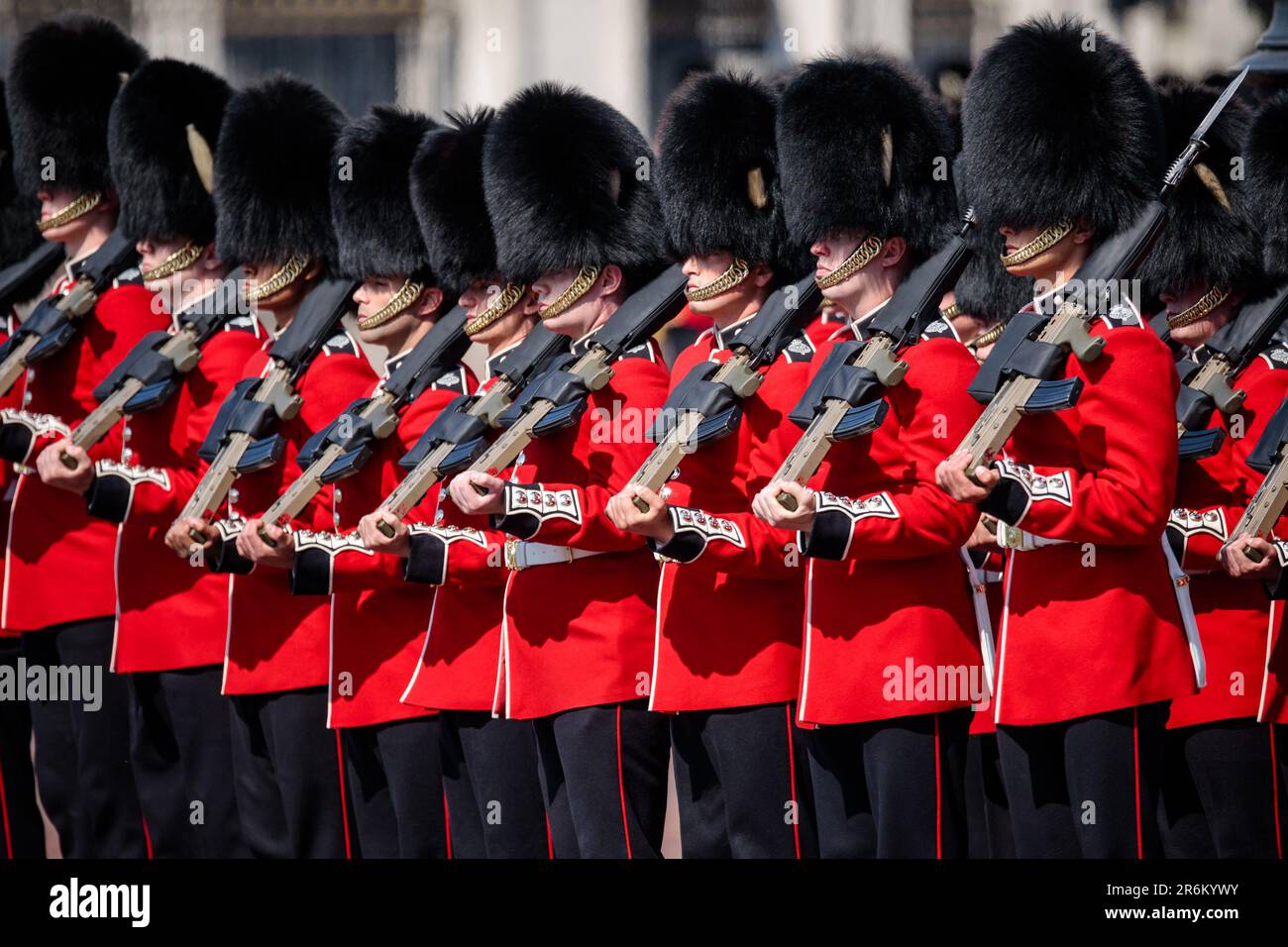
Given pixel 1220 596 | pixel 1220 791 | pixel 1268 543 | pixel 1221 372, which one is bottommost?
pixel 1220 791

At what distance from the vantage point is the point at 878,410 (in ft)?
14.3

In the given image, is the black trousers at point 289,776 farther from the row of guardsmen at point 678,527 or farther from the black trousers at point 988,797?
the black trousers at point 988,797

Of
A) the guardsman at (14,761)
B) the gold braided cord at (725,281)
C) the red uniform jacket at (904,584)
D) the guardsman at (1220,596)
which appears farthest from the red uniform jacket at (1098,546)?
the guardsman at (14,761)

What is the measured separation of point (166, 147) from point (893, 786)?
2.93 m

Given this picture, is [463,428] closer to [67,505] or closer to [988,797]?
[988,797]

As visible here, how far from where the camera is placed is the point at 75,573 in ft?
19.9

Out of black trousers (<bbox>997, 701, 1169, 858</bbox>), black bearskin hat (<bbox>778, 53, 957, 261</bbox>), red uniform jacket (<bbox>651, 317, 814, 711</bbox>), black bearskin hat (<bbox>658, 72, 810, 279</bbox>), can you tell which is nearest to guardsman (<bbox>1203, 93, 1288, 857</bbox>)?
black trousers (<bbox>997, 701, 1169, 858</bbox>)

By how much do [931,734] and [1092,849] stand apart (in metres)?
0.39

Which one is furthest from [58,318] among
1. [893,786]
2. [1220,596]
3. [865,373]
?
[1220,596]

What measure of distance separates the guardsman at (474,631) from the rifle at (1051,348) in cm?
127

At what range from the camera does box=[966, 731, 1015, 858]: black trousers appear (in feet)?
16.0

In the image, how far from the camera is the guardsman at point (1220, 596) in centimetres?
488
